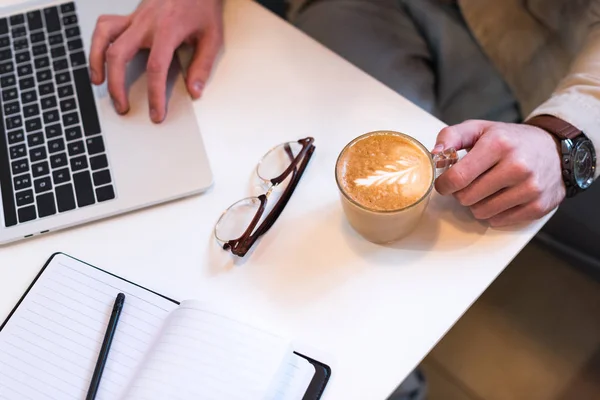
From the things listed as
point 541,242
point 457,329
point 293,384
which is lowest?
point 457,329

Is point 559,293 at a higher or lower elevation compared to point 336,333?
lower

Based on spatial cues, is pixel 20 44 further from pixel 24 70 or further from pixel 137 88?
pixel 137 88

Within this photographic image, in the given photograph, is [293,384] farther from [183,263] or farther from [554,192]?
[554,192]

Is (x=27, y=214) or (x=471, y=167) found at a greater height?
(x=471, y=167)

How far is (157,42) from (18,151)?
0.77ft

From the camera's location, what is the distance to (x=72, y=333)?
66 centimetres

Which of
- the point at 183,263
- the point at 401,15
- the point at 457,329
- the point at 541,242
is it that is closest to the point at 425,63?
the point at 401,15

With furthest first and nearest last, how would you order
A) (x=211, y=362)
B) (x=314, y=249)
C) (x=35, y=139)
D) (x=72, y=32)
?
1. (x=72, y=32)
2. (x=35, y=139)
3. (x=314, y=249)
4. (x=211, y=362)

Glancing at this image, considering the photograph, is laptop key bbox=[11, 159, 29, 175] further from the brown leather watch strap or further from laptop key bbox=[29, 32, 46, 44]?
the brown leather watch strap

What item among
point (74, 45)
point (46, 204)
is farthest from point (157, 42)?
point (46, 204)

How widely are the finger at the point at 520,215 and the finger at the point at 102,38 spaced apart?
558mm

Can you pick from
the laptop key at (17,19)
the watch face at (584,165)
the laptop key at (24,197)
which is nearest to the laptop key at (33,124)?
the laptop key at (24,197)

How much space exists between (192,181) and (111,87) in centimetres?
19

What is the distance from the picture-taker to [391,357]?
62cm
